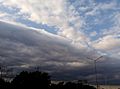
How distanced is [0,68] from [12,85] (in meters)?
11.1

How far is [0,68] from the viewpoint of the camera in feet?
500

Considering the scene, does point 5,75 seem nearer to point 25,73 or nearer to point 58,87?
point 25,73

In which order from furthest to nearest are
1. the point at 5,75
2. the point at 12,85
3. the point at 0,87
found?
1. the point at 5,75
2. the point at 12,85
3. the point at 0,87

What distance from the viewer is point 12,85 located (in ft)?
504

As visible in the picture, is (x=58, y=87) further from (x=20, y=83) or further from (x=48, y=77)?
(x=20, y=83)

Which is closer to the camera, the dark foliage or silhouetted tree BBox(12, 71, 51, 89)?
the dark foliage

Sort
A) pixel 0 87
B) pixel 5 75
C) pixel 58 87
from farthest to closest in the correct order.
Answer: pixel 58 87, pixel 5 75, pixel 0 87

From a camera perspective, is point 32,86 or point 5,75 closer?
point 32,86

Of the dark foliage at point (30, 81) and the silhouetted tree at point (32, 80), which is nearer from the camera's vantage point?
the dark foliage at point (30, 81)

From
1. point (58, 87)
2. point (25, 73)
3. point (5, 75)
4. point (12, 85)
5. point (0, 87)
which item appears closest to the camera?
point (0, 87)

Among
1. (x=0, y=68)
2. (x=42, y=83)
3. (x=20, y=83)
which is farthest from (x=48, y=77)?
(x=0, y=68)

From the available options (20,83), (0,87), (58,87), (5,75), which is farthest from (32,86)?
(58,87)

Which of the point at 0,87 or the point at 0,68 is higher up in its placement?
the point at 0,68

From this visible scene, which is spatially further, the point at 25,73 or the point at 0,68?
the point at 25,73
